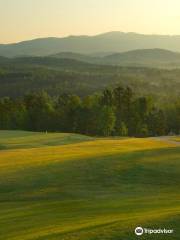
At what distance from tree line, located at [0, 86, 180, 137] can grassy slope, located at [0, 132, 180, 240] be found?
62.8 metres

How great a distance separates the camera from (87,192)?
33375mm

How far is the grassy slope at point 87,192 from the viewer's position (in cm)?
2073

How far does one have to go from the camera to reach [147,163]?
41.3 meters

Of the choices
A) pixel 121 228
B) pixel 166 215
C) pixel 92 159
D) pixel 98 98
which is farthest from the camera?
pixel 98 98

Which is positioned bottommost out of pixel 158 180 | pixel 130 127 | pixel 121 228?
pixel 130 127

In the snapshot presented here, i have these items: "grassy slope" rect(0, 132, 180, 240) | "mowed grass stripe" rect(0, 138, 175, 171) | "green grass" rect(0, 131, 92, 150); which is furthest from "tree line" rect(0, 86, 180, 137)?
"grassy slope" rect(0, 132, 180, 240)

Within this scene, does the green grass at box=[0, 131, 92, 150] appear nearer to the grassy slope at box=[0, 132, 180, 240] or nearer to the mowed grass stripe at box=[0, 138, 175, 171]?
the mowed grass stripe at box=[0, 138, 175, 171]

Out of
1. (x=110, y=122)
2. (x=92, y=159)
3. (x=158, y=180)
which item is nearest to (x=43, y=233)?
(x=158, y=180)

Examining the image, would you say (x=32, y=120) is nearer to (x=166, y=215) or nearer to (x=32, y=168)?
(x=32, y=168)

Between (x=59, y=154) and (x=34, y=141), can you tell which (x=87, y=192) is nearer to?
(x=59, y=154)

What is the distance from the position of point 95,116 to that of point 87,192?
83293mm

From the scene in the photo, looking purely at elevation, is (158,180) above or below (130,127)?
above

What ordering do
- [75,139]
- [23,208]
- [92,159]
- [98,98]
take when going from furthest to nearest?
[98,98]
[75,139]
[92,159]
[23,208]

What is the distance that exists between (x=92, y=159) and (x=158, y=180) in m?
7.61
